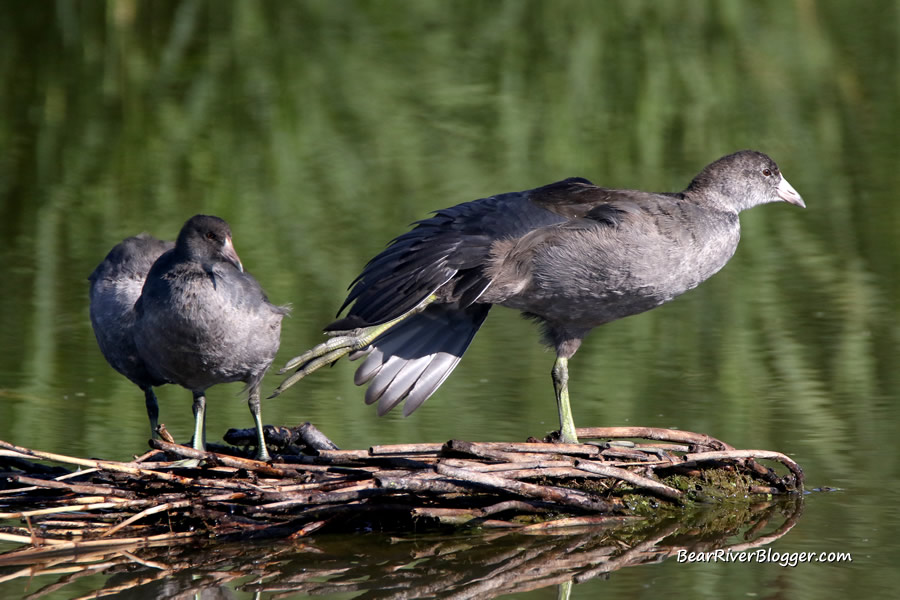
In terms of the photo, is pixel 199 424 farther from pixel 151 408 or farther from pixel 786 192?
pixel 786 192

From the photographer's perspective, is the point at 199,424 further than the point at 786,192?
No

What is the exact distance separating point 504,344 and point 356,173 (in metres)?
3.95

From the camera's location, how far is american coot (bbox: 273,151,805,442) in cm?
548

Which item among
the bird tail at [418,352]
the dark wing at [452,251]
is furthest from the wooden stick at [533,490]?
the bird tail at [418,352]

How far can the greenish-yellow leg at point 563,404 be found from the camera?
5.59m

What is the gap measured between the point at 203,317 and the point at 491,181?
18.4ft

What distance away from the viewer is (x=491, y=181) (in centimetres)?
1052

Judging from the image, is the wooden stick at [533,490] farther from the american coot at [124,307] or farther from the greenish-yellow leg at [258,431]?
the american coot at [124,307]

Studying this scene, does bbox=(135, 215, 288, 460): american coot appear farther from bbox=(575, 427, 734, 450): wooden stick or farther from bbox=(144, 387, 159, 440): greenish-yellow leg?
bbox=(575, 427, 734, 450): wooden stick

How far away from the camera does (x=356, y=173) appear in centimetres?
1116

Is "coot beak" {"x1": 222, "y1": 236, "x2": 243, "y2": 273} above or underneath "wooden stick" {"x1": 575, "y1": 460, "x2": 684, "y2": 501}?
above

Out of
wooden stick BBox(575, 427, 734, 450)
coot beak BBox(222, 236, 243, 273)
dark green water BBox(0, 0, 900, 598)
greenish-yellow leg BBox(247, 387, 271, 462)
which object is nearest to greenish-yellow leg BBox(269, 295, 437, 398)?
greenish-yellow leg BBox(247, 387, 271, 462)

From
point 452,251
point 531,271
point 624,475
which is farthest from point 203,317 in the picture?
point 624,475

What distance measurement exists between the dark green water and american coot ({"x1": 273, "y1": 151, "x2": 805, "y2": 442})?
1.39 feet
